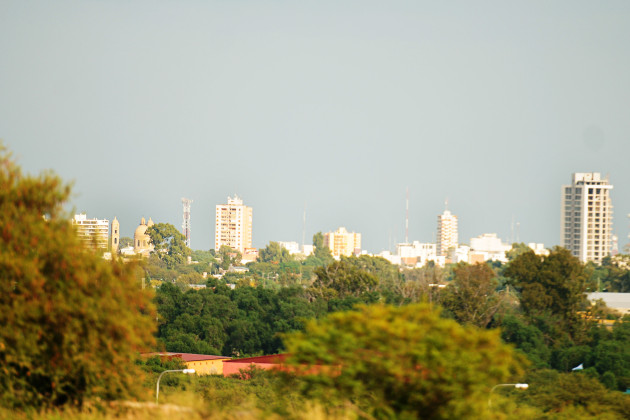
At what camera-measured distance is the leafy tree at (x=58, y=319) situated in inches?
680

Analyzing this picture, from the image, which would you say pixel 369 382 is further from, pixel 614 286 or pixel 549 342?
pixel 614 286

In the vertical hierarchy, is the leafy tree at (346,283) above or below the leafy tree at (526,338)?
above

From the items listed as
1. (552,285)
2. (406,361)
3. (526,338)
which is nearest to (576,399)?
(526,338)

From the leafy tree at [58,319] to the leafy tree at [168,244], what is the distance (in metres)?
153

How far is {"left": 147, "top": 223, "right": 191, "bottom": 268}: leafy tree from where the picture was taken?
172000 millimetres

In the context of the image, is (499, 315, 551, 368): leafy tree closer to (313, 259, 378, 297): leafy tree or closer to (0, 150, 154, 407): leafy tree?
(313, 259, 378, 297): leafy tree

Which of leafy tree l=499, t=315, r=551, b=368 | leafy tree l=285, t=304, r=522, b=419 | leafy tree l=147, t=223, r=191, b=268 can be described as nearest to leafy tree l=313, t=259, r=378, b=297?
leafy tree l=499, t=315, r=551, b=368

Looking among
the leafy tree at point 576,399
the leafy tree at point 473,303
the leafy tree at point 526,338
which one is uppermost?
the leafy tree at point 473,303


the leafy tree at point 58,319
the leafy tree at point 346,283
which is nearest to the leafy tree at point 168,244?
the leafy tree at point 346,283

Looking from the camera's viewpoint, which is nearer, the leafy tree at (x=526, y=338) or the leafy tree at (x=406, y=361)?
the leafy tree at (x=406, y=361)

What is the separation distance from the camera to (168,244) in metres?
176

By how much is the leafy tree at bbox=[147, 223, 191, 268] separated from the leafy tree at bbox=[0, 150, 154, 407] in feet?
503

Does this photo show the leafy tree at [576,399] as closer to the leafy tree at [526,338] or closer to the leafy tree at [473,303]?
the leafy tree at [526,338]

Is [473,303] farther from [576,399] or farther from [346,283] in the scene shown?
[576,399]
